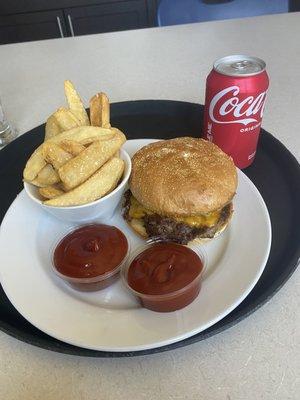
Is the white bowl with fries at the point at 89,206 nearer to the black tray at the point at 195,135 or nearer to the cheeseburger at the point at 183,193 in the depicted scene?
the cheeseburger at the point at 183,193

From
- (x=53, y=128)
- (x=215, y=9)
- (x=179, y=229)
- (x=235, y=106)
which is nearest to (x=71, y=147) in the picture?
(x=53, y=128)

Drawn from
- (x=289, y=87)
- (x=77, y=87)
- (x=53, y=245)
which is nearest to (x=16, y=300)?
(x=53, y=245)

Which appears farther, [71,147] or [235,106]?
[235,106]

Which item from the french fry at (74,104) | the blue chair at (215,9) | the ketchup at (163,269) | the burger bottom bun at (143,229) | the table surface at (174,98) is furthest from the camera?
the blue chair at (215,9)

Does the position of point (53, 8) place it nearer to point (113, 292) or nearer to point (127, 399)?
point (113, 292)

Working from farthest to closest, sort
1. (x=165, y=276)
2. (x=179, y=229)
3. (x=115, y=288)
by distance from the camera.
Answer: (x=179, y=229), (x=115, y=288), (x=165, y=276)

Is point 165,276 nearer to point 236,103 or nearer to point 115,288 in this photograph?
point 115,288

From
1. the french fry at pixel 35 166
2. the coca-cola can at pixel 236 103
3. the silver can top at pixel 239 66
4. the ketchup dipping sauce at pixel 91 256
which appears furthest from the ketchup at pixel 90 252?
the silver can top at pixel 239 66
